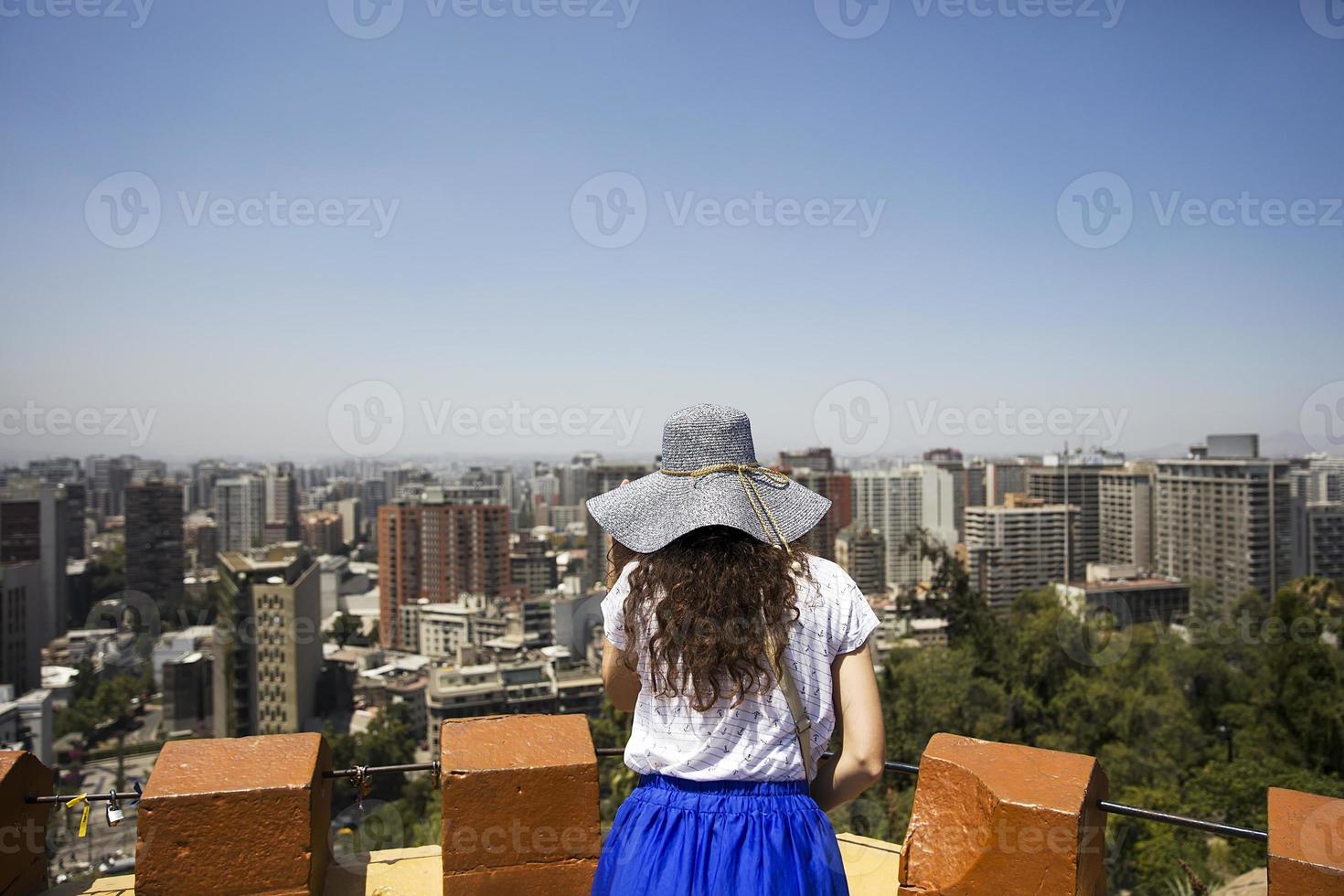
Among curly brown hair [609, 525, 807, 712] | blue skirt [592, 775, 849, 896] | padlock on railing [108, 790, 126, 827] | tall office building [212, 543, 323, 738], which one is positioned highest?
curly brown hair [609, 525, 807, 712]

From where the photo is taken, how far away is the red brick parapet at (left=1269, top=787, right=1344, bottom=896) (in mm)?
1518

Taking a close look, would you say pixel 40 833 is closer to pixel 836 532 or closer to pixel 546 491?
pixel 836 532

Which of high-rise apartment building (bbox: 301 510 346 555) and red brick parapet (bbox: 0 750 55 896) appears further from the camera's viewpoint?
high-rise apartment building (bbox: 301 510 346 555)

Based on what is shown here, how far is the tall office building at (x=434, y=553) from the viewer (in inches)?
1369

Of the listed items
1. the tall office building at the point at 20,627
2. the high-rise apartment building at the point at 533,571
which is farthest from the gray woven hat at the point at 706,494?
the high-rise apartment building at the point at 533,571

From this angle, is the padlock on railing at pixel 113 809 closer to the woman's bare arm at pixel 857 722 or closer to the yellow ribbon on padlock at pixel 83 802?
the yellow ribbon on padlock at pixel 83 802

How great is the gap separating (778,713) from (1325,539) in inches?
1440

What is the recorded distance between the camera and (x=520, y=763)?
1.93 m

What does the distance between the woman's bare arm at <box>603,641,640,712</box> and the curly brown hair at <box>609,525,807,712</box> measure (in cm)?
5

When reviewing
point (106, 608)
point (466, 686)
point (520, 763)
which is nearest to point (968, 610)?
point (466, 686)

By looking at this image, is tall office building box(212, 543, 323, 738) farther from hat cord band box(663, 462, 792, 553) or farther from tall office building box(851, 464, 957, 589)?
hat cord band box(663, 462, 792, 553)

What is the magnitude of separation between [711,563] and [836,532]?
3327 cm

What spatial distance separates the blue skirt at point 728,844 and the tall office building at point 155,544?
39050 mm

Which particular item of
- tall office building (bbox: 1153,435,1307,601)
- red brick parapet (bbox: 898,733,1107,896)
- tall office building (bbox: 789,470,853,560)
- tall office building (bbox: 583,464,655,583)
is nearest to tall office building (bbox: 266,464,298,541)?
tall office building (bbox: 583,464,655,583)
